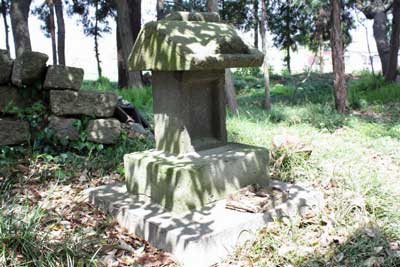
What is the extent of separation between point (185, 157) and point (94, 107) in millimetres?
2321

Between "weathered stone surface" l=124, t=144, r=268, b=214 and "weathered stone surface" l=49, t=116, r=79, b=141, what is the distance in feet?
5.40

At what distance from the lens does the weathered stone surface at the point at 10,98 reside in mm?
5164

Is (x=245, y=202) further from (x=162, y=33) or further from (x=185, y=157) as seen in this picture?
(x=162, y=33)

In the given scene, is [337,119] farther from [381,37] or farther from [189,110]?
[381,37]

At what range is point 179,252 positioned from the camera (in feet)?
9.82

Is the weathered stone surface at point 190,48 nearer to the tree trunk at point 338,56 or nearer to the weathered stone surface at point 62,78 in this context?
the weathered stone surface at point 62,78

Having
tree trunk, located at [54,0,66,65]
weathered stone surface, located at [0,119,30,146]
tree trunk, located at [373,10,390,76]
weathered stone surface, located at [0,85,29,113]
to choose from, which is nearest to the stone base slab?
weathered stone surface, located at [0,119,30,146]

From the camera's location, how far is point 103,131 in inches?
216

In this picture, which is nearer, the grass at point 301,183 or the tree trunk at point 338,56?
the grass at point 301,183

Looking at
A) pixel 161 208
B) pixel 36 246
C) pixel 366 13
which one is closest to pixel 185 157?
pixel 161 208

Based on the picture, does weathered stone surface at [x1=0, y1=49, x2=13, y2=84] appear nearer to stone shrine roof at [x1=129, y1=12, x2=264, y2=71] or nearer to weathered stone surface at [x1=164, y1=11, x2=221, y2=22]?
stone shrine roof at [x1=129, y1=12, x2=264, y2=71]

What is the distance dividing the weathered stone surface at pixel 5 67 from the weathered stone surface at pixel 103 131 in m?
1.21

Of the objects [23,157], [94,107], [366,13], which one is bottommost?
[23,157]

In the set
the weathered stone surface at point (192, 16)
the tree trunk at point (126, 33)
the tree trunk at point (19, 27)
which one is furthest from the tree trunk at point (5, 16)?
the weathered stone surface at point (192, 16)
